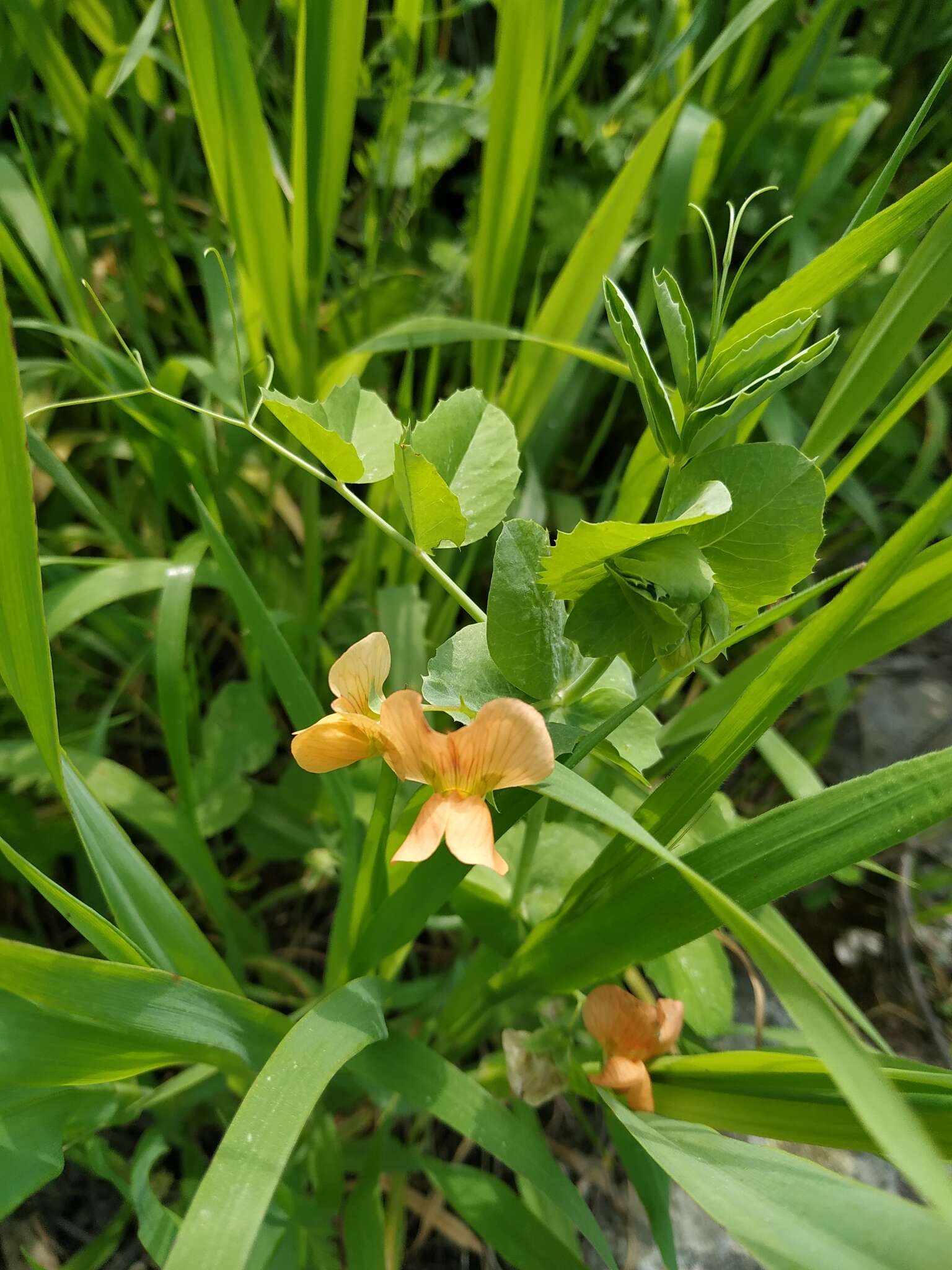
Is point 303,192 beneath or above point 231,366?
above

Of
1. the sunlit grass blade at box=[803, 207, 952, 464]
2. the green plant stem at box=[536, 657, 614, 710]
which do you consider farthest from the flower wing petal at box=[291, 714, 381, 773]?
the sunlit grass blade at box=[803, 207, 952, 464]

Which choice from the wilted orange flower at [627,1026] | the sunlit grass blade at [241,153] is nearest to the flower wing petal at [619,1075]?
the wilted orange flower at [627,1026]

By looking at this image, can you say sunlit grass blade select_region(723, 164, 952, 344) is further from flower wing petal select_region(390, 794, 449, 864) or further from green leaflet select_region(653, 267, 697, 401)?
flower wing petal select_region(390, 794, 449, 864)

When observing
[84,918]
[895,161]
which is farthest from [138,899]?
[895,161]

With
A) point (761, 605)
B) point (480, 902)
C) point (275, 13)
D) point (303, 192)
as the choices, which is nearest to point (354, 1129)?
point (480, 902)

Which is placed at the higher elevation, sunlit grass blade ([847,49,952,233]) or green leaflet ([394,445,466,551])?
sunlit grass blade ([847,49,952,233])

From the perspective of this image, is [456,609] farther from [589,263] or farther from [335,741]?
[335,741]

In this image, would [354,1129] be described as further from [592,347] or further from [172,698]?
[592,347]
